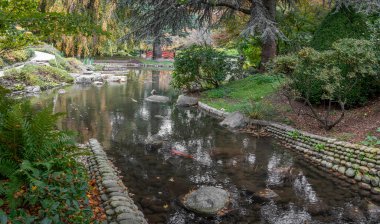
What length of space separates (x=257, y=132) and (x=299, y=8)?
424 inches

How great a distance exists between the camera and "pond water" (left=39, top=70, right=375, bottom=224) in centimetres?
559

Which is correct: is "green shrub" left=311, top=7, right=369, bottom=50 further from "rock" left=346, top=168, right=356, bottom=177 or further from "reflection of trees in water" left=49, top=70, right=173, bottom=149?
"reflection of trees in water" left=49, top=70, right=173, bottom=149

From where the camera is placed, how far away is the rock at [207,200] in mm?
5570

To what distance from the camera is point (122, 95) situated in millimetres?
17078

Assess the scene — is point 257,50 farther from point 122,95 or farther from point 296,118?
point 296,118

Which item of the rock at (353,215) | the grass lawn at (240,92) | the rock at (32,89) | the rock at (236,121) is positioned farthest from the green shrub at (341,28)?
the rock at (32,89)

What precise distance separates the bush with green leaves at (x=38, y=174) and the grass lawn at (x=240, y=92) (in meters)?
9.04

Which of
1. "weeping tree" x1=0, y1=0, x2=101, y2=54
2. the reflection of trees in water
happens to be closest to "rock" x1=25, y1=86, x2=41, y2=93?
the reflection of trees in water

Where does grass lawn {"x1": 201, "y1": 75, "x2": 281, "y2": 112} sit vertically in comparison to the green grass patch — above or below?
below

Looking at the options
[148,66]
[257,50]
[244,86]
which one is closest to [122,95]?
[244,86]

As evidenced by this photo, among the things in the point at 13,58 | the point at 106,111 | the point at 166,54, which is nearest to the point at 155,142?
the point at 106,111

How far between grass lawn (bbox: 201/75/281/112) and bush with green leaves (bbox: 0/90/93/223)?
9045 millimetres

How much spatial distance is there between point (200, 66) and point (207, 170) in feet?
29.8

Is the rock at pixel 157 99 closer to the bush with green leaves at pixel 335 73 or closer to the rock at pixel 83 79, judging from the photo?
the rock at pixel 83 79
